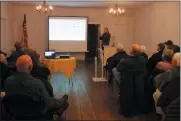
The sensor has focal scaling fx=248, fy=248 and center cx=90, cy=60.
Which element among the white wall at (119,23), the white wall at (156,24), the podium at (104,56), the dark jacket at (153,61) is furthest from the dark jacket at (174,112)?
the podium at (104,56)

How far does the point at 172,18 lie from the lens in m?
6.07

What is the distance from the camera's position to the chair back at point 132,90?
3.67 m

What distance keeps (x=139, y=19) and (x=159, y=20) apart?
2.27 m

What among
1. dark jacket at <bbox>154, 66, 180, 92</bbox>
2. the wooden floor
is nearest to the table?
the wooden floor

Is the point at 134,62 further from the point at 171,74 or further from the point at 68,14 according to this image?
the point at 68,14

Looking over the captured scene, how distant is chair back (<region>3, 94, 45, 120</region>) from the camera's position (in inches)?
91.7

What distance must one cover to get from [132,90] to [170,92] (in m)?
1.03

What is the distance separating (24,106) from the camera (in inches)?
93.6

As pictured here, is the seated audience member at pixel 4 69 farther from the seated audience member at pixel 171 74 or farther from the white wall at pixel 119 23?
the seated audience member at pixel 171 74

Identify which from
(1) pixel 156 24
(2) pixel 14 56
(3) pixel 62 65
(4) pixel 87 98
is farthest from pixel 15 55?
(1) pixel 156 24

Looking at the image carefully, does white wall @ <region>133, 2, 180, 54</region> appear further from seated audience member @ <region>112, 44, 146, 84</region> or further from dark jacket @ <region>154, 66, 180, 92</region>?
dark jacket @ <region>154, 66, 180, 92</region>

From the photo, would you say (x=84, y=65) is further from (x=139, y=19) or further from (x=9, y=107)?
(x=9, y=107)

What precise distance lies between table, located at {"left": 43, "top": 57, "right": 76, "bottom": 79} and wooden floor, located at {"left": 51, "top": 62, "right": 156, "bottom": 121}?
0.32 m

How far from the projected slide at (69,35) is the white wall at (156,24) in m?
2.01
